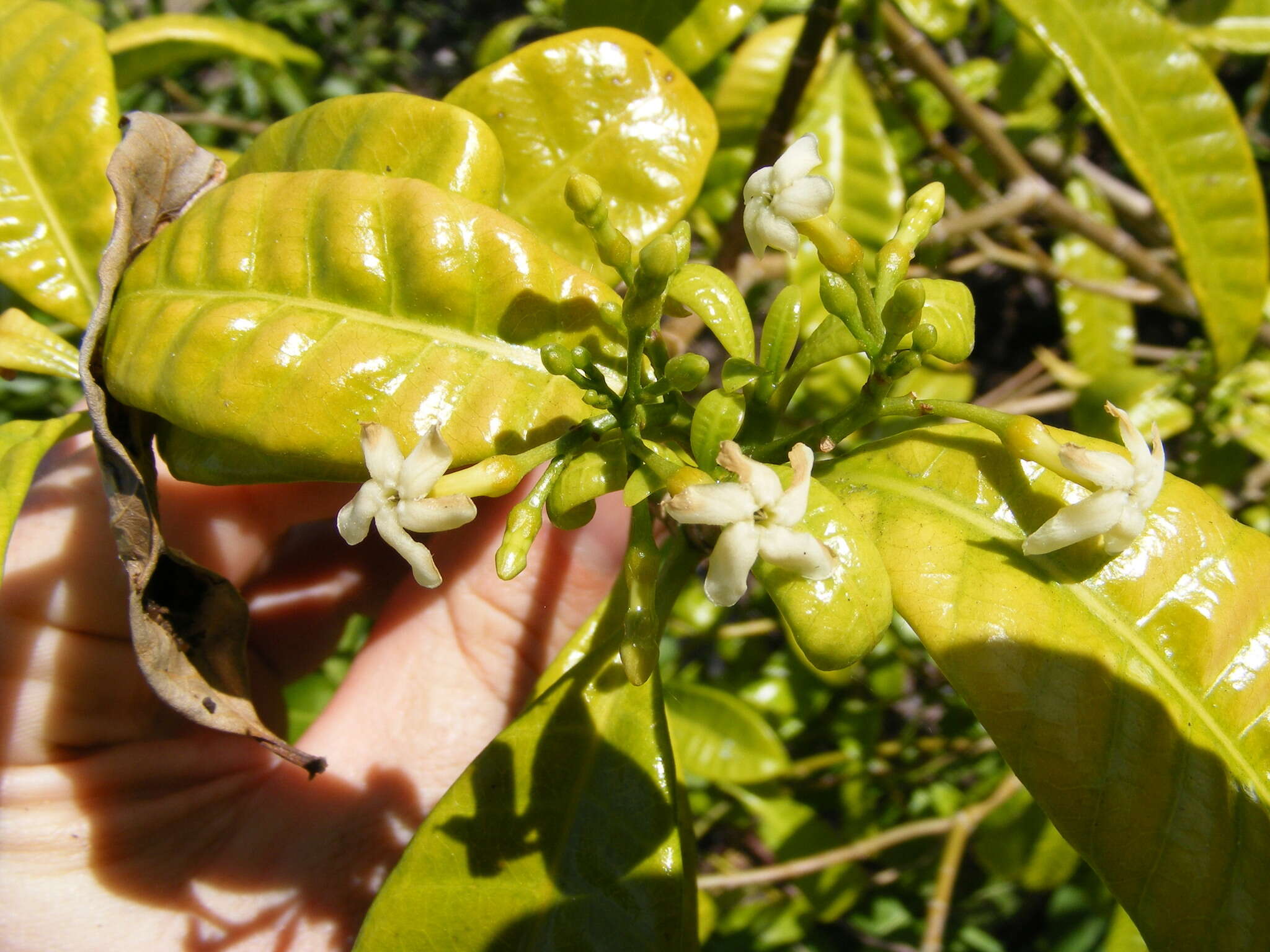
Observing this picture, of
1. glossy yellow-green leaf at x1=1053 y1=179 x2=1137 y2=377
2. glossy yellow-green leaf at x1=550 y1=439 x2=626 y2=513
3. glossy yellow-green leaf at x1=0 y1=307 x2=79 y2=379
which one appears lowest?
glossy yellow-green leaf at x1=1053 y1=179 x2=1137 y2=377

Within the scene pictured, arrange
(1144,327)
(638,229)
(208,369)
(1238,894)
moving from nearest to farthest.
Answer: (1238,894)
(208,369)
(638,229)
(1144,327)

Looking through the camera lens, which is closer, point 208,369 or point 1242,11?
point 208,369

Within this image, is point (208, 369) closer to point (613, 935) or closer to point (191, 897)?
point (613, 935)

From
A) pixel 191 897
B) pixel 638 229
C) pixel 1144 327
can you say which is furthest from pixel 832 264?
pixel 1144 327

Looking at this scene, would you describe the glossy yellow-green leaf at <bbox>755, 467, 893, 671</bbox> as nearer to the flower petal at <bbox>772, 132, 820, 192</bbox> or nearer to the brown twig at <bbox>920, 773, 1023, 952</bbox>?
the flower petal at <bbox>772, 132, 820, 192</bbox>

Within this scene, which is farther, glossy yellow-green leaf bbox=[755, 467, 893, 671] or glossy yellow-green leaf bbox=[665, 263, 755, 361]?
glossy yellow-green leaf bbox=[665, 263, 755, 361]

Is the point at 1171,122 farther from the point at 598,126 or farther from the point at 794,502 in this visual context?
the point at 794,502

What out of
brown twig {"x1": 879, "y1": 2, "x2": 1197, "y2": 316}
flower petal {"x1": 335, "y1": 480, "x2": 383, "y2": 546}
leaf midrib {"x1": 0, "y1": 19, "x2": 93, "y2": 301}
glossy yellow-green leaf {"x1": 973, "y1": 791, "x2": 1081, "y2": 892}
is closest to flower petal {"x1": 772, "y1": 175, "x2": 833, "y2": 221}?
flower petal {"x1": 335, "y1": 480, "x2": 383, "y2": 546}

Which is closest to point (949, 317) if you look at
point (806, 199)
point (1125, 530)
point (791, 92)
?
point (806, 199)
